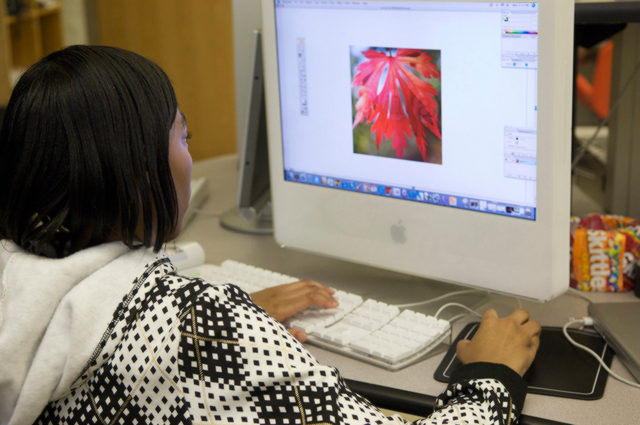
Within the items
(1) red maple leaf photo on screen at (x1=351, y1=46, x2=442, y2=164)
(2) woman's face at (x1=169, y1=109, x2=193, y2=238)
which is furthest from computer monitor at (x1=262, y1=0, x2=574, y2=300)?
(2) woman's face at (x1=169, y1=109, x2=193, y2=238)

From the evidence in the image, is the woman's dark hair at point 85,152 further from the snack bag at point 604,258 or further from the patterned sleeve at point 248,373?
the snack bag at point 604,258

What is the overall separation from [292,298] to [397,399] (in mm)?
268

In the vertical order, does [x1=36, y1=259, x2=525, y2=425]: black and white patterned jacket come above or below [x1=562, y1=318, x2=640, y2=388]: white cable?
above

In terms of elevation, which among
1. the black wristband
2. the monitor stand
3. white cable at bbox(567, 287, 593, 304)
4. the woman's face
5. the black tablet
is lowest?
the black tablet

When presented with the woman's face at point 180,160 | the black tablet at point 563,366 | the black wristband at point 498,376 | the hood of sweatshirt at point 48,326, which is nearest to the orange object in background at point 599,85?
the black tablet at point 563,366

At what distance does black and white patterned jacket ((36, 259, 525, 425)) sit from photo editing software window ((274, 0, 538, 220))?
40cm

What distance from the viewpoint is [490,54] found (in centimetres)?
100

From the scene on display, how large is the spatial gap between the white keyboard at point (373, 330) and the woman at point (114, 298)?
0.17 meters

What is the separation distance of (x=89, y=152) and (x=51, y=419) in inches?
11.8

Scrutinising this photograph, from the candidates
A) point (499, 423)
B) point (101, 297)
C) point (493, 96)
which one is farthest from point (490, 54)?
point (101, 297)

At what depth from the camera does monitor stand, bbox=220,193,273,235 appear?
5.11ft

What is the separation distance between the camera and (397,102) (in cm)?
111

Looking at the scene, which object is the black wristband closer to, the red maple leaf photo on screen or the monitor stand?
the red maple leaf photo on screen

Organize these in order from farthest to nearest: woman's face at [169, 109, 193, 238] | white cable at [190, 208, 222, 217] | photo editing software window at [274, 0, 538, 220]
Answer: white cable at [190, 208, 222, 217] → photo editing software window at [274, 0, 538, 220] → woman's face at [169, 109, 193, 238]
